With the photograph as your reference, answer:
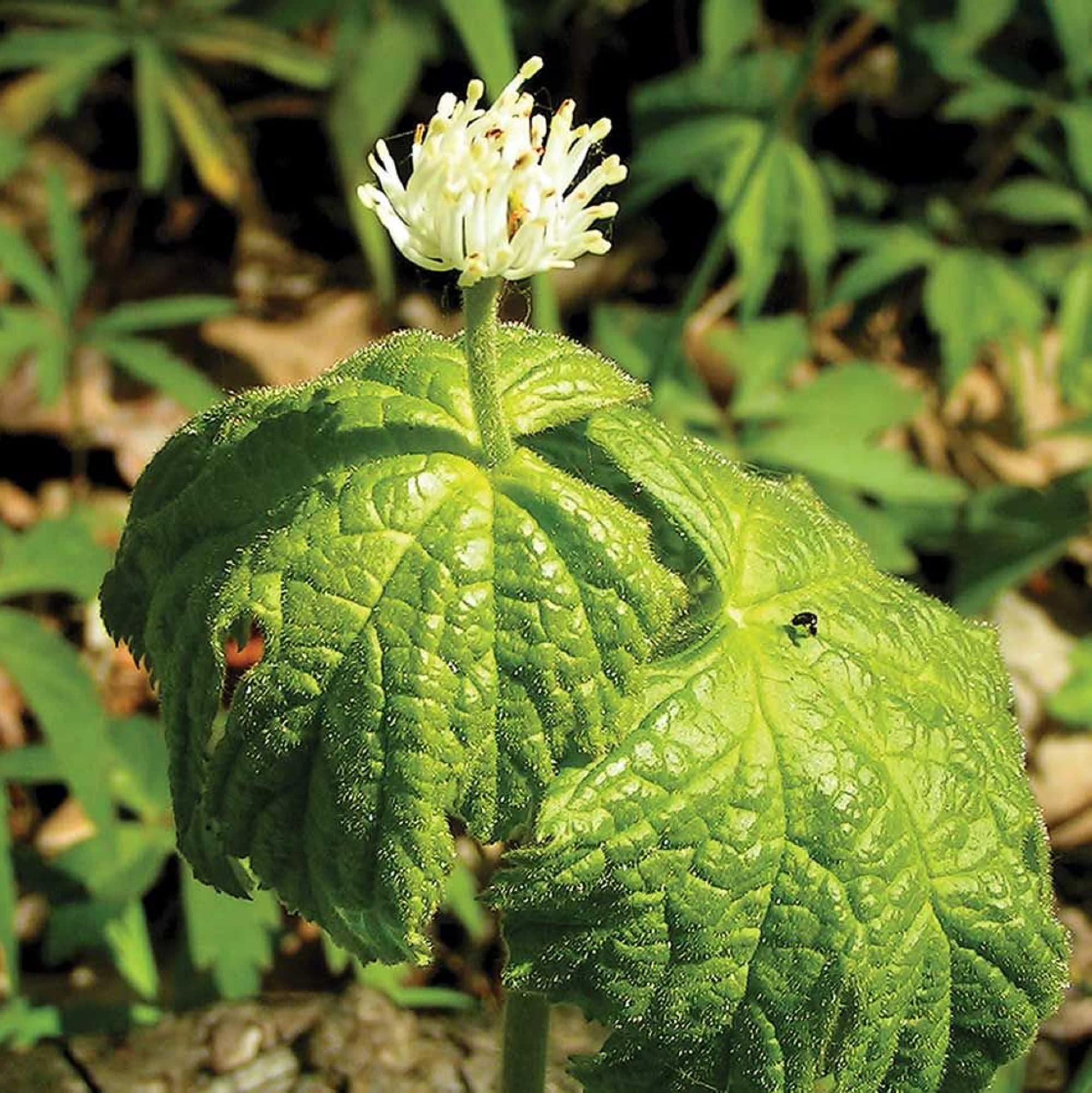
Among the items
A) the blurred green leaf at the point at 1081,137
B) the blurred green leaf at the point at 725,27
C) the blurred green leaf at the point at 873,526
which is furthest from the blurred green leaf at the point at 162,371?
the blurred green leaf at the point at 1081,137

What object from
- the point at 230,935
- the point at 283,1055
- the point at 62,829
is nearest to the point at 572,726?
the point at 283,1055

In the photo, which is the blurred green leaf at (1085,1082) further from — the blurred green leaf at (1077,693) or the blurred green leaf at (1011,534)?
the blurred green leaf at (1011,534)

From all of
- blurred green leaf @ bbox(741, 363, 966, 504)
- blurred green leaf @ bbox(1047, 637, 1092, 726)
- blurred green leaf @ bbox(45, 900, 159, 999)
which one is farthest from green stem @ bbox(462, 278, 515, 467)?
blurred green leaf @ bbox(1047, 637, 1092, 726)

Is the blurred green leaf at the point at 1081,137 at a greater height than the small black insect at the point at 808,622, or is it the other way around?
the small black insect at the point at 808,622

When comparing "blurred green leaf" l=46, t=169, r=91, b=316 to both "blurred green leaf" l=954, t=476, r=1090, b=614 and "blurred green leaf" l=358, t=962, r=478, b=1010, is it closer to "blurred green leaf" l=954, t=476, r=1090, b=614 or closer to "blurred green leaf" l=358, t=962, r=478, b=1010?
"blurred green leaf" l=358, t=962, r=478, b=1010

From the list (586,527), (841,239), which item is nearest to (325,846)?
(586,527)

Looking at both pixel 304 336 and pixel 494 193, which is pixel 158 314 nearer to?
pixel 304 336
